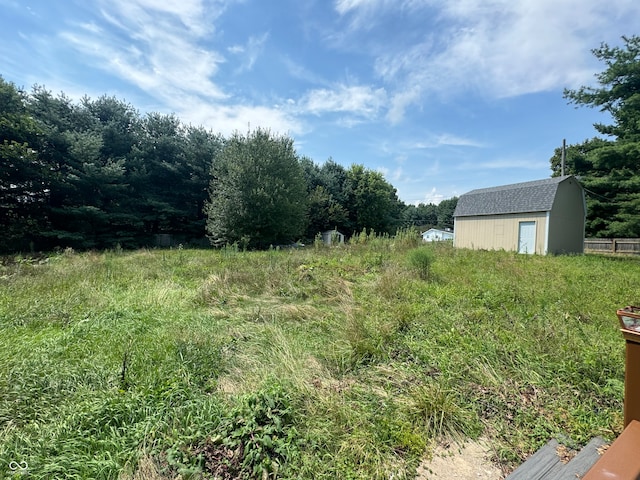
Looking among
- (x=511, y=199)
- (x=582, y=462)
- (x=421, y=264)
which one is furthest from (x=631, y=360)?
(x=511, y=199)

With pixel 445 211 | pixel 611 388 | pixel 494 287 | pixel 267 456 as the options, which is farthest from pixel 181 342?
pixel 445 211

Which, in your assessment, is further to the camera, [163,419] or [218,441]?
[163,419]

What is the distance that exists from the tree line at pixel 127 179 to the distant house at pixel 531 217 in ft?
28.2

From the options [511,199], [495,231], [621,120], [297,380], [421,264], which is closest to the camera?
[297,380]

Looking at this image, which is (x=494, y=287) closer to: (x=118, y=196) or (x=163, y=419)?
(x=163, y=419)

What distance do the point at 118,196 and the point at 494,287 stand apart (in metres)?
16.0

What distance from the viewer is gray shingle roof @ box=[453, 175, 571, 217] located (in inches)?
422

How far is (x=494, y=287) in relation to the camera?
4348 mm

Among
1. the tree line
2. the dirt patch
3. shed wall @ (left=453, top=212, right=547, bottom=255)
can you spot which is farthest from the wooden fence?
the dirt patch

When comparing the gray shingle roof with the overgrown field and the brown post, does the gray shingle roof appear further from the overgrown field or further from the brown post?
the brown post

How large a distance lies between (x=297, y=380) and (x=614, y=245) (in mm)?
19328

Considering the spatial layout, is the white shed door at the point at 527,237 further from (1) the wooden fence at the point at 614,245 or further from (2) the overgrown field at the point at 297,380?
(2) the overgrown field at the point at 297,380

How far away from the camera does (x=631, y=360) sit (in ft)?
4.03

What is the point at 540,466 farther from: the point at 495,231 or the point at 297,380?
the point at 495,231
